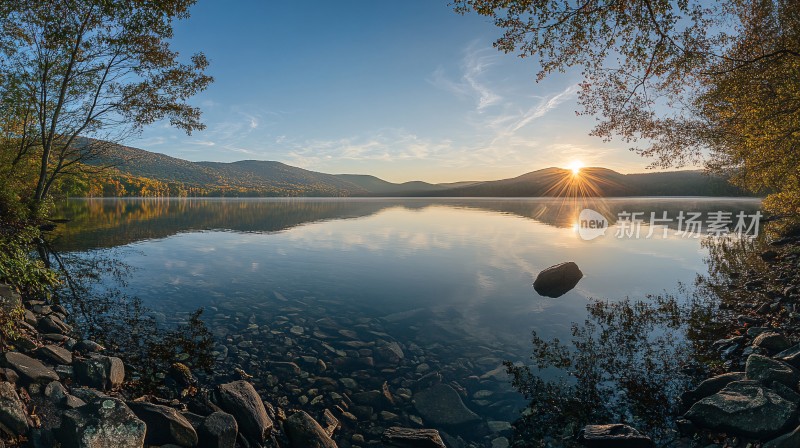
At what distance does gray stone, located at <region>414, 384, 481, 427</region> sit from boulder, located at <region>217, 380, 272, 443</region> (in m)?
4.00

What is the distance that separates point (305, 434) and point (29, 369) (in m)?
6.21

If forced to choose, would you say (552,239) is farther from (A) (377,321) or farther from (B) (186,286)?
(B) (186,286)

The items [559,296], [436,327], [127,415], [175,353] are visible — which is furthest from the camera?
[559,296]

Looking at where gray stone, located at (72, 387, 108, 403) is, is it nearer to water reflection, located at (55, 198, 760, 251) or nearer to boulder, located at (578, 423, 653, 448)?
boulder, located at (578, 423, 653, 448)

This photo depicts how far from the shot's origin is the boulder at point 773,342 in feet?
35.9

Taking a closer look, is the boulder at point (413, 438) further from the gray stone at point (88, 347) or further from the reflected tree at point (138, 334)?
the gray stone at point (88, 347)

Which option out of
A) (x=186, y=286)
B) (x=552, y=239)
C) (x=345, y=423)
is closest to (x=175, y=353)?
(x=345, y=423)

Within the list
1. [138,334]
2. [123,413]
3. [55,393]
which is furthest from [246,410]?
[138,334]

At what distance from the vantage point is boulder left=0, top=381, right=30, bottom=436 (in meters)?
6.02

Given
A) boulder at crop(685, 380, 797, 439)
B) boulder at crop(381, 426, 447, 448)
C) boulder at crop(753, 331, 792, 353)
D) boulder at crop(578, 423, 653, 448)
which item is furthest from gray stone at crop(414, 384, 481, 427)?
boulder at crop(753, 331, 792, 353)

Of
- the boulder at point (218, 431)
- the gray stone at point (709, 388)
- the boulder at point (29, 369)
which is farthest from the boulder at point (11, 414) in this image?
the gray stone at point (709, 388)

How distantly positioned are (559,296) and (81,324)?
23.3m

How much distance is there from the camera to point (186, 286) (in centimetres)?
2166

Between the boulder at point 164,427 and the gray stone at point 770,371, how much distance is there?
43.8ft
